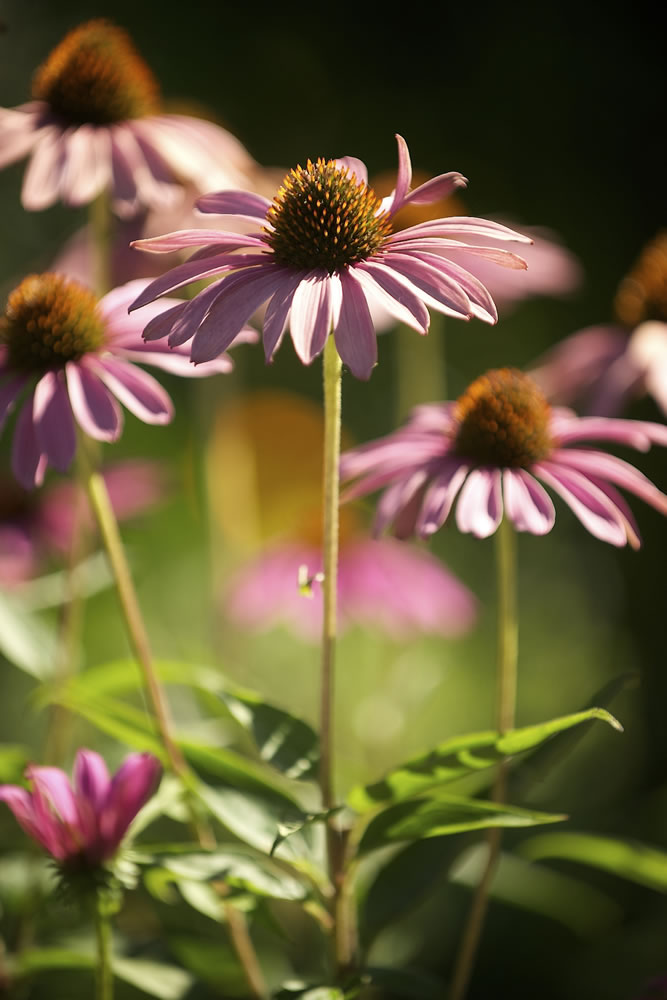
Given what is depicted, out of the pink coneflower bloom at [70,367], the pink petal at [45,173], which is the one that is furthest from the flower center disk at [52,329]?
the pink petal at [45,173]

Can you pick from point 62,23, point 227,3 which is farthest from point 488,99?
point 62,23

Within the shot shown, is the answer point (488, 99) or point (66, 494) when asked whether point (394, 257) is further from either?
point (488, 99)

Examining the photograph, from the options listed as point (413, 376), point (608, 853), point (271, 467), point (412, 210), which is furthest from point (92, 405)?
point (271, 467)

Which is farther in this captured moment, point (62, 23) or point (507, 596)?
point (62, 23)

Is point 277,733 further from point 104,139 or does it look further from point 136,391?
point 104,139

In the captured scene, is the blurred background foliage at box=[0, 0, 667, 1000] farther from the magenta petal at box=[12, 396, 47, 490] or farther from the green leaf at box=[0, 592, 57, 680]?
the magenta petal at box=[12, 396, 47, 490]

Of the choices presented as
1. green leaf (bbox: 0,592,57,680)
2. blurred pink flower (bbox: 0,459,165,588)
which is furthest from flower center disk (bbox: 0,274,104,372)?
blurred pink flower (bbox: 0,459,165,588)
